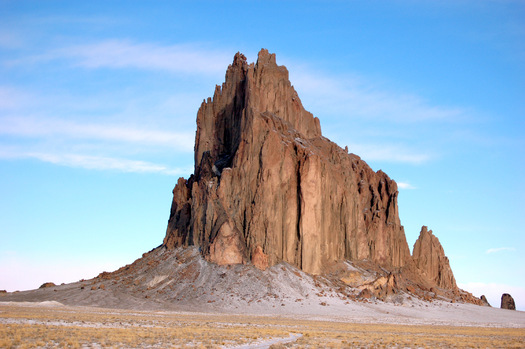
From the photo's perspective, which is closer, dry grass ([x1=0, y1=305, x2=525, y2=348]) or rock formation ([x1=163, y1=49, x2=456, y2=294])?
dry grass ([x1=0, y1=305, x2=525, y2=348])

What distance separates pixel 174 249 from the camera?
362 ft

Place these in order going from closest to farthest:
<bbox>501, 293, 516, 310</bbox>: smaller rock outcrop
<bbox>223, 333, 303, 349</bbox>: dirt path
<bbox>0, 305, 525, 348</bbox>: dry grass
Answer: <bbox>0, 305, 525, 348</bbox>: dry grass < <bbox>223, 333, 303, 349</bbox>: dirt path < <bbox>501, 293, 516, 310</bbox>: smaller rock outcrop

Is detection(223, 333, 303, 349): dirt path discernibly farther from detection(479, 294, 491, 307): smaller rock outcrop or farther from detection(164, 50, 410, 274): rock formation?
detection(479, 294, 491, 307): smaller rock outcrop

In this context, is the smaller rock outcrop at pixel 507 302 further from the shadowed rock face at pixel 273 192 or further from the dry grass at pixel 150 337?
the dry grass at pixel 150 337

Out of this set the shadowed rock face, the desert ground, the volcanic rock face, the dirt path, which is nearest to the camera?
the dirt path

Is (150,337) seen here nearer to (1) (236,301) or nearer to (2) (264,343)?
(2) (264,343)

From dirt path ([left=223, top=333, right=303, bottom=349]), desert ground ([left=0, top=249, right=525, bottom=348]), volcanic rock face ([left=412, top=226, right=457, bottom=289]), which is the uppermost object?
volcanic rock face ([left=412, top=226, right=457, bottom=289])

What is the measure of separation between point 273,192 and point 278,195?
1.10 m

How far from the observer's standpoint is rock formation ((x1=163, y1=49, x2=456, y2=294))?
105000 millimetres

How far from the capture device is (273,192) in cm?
10650

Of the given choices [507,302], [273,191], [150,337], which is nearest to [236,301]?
[273,191]

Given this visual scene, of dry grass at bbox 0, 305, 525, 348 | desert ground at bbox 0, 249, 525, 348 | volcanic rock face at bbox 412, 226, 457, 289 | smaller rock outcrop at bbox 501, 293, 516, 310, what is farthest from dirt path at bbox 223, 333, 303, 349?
smaller rock outcrop at bbox 501, 293, 516, 310

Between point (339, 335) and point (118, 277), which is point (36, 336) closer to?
point (339, 335)

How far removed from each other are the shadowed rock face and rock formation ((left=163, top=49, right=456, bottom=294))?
0.59 ft
